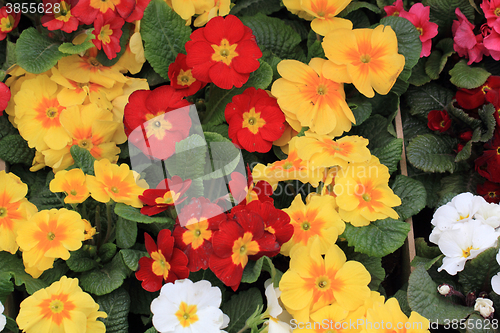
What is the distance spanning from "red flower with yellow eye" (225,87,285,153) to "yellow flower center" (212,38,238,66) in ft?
0.40

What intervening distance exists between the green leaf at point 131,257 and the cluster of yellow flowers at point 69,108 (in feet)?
1.32

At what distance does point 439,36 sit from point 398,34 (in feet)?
1.09

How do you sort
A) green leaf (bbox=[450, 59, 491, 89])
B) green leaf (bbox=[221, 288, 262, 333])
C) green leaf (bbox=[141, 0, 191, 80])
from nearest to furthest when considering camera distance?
green leaf (bbox=[221, 288, 262, 333]) → green leaf (bbox=[141, 0, 191, 80]) → green leaf (bbox=[450, 59, 491, 89])

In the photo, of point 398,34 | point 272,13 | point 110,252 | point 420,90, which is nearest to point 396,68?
point 398,34

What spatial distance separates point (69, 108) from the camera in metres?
1.46

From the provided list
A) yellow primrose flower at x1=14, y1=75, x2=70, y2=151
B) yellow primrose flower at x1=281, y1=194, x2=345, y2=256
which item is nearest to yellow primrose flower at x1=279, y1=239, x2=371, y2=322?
yellow primrose flower at x1=281, y1=194, x2=345, y2=256

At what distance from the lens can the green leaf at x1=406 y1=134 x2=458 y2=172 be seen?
5.33 ft

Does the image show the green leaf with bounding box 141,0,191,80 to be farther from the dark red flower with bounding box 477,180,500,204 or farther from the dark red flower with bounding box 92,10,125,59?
the dark red flower with bounding box 477,180,500,204

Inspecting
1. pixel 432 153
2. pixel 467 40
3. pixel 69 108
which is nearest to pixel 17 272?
pixel 69 108

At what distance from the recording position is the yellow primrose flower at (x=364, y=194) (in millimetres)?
Answer: 1354

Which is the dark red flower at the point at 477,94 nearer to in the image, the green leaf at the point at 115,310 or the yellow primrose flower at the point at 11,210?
the green leaf at the point at 115,310

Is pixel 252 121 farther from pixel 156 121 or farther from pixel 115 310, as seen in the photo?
pixel 115 310

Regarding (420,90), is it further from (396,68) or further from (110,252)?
(110,252)

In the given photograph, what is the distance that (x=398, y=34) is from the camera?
63.1 inches
